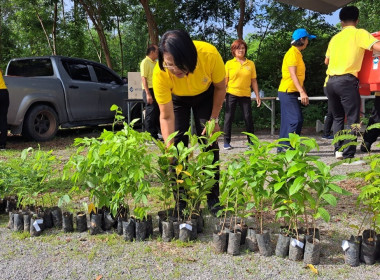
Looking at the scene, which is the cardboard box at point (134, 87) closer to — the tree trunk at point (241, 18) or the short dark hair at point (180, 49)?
the tree trunk at point (241, 18)

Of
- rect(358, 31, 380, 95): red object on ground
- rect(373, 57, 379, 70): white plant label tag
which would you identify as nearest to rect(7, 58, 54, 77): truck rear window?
rect(358, 31, 380, 95): red object on ground

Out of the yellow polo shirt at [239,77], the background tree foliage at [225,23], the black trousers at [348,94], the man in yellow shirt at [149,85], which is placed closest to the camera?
the black trousers at [348,94]

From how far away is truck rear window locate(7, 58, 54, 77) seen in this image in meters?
8.33

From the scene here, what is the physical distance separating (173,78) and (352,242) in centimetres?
168

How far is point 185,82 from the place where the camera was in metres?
2.96

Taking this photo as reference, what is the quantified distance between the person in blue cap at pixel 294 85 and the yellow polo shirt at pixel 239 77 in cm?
84

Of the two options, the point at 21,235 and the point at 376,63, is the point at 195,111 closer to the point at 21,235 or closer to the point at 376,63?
the point at 21,235

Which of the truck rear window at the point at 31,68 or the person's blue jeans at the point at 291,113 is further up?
the truck rear window at the point at 31,68

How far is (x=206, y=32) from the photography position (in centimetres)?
1480

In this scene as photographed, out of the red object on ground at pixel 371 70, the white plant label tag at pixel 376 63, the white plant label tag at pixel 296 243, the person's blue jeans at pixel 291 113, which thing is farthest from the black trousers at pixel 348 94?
the white plant label tag at pixel 296 243

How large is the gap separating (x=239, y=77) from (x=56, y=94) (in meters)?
4.03

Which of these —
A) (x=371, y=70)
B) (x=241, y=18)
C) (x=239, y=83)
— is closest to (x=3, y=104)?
(x=239, y=83)

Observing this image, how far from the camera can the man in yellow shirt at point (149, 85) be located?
6863 mm

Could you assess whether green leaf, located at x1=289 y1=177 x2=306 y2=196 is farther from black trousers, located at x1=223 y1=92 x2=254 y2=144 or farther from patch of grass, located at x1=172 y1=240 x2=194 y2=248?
black trousers, located at x1=223 y1=92 x2=254 y2=144
